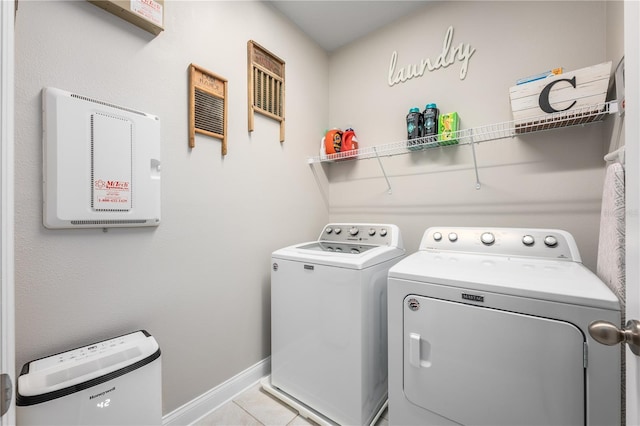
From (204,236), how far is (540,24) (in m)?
2.41

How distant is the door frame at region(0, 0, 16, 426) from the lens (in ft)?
1.48

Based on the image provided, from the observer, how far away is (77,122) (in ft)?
3.49

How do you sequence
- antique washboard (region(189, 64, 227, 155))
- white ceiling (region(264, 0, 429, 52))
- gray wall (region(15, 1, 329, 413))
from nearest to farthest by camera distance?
gray wall (region(15, 1, 329, 413)), antique washboard (region(189, 64, 227, 155)), white ceiling (region(264, 0, 429, 52))

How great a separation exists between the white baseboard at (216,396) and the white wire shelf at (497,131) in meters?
1.68

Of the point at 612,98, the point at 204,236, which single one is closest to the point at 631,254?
the point at 612,98

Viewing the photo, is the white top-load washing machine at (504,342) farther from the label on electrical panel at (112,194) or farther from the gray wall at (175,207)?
the label on electrical panel at (112,194)

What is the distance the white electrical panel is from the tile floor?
47.0 inches

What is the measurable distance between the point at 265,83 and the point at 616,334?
6.82 ft

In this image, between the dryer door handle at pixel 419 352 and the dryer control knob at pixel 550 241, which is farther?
the dryer control knob at pixel 550 241

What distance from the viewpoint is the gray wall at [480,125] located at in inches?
58.7

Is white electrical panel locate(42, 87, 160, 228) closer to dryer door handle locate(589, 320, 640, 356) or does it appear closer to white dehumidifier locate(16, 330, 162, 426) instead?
white dehumidifier locate(16, 330, 162, 426)

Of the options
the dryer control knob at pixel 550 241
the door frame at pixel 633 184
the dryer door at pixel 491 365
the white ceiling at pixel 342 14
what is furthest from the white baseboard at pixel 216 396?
the white ceiling at pixel 342 14

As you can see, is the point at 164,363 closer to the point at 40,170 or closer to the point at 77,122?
the point at 40,170

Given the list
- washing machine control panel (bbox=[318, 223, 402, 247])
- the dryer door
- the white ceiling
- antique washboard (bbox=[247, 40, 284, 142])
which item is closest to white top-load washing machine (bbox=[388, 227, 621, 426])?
the dryer door
